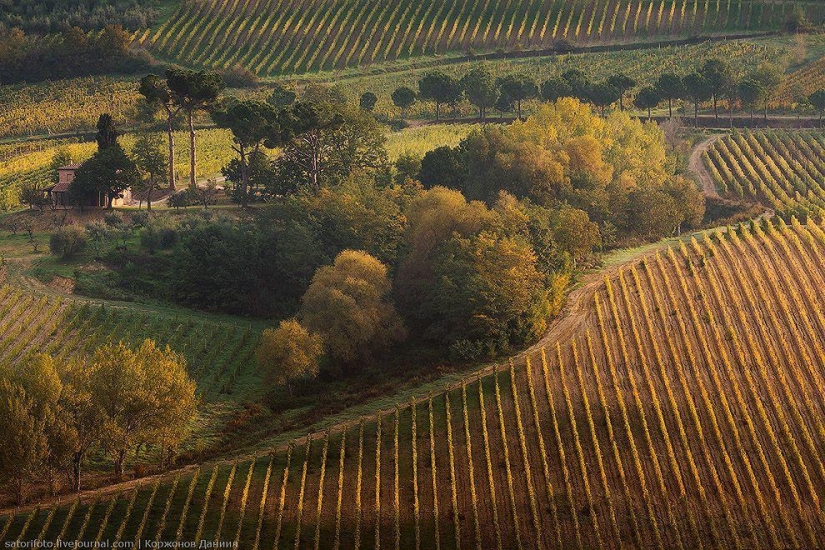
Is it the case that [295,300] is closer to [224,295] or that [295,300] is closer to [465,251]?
[224,295]

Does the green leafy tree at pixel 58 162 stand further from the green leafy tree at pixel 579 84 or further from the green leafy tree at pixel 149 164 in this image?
the green leafy tree at pixel 579 84

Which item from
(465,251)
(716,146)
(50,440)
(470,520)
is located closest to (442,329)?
(465,251)

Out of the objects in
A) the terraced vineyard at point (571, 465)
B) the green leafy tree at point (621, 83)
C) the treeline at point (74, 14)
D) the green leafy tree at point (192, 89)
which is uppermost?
the treeline at point (74, 14)

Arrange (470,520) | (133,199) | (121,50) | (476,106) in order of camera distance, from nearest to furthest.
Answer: (470,520)
(133,199)
(476,106)
(121,50)

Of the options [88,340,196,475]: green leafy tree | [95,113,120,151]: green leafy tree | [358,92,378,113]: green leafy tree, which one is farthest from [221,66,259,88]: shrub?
[88,340,196,475]: green leafy tree

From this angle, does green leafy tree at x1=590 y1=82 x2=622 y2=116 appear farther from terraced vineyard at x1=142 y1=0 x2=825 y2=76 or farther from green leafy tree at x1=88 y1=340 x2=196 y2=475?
green leafy tree at x1=88 y1=340 x2=196 y2=475

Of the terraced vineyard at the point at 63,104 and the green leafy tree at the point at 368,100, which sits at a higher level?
the terraced vineyard at the point at 63,104

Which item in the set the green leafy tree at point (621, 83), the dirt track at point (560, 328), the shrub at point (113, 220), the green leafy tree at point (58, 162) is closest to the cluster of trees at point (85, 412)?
the dirt track at point (560, 328)

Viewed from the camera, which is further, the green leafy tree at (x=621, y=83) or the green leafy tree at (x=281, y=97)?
the green leafy tree at (x=621, y=83)
